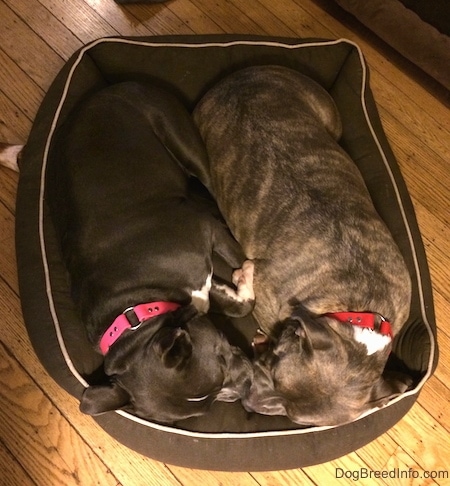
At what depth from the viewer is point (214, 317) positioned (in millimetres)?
2717

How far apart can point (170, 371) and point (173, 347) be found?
0.09 metres

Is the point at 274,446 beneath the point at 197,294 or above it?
beneath

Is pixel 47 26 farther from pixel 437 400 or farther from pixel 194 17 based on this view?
pixel 437 400

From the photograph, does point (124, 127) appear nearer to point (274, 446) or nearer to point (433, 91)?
point (274, 446)

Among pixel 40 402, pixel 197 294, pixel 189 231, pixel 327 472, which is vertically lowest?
pixel 40 402

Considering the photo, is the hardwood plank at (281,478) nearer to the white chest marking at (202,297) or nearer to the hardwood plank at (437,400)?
the hardwood plank at (437,400)

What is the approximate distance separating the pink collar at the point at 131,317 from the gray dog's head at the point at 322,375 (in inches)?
18.5

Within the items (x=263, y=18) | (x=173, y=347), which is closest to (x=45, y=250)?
(x=173, y=347)

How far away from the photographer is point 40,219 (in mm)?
2771

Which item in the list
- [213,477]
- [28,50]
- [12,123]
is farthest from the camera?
[28,50]

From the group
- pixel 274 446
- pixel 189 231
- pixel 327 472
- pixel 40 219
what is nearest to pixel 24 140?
pixel 40 219

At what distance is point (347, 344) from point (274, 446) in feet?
2.19

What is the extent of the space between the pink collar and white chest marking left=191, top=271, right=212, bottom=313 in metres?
0.20

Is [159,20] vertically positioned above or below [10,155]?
above
